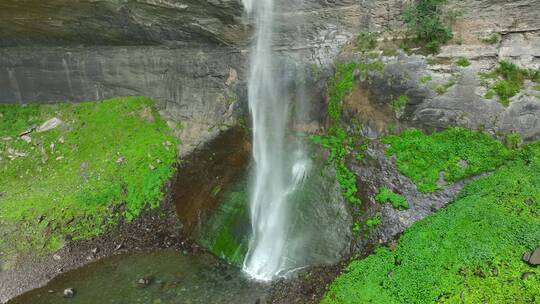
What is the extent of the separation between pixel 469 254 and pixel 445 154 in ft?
8.70

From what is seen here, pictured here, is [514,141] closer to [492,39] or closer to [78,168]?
[492,39]

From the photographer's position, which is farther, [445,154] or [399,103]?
[399,103]

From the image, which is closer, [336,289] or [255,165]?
[336,289]

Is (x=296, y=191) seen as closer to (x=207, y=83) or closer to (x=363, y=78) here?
(x=363, y=78)

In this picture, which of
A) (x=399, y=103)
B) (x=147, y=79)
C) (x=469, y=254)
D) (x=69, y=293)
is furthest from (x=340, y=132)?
(x=69, y=293)

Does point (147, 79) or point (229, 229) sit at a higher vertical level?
point (147, 79)

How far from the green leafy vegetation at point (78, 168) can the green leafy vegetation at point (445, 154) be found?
282 inches

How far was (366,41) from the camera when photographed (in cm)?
1019

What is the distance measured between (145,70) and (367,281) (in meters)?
10.4

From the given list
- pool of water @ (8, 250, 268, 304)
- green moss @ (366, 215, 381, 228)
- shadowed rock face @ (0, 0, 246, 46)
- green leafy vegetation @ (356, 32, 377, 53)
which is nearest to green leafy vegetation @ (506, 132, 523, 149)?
green moss @ (366, 215, 381, 228)

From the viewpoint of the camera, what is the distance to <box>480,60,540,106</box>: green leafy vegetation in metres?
8.14

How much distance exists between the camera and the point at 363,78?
32.0 feet

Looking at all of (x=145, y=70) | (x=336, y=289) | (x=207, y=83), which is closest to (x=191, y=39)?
(x=207, y=83)

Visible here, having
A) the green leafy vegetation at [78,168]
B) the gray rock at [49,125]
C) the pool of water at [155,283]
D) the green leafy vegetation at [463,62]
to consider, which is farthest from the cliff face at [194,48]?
the pool of water at [155,283]
